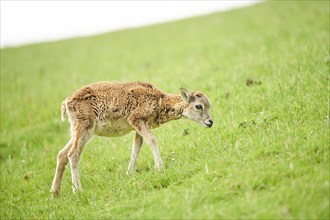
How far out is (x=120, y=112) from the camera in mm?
9016

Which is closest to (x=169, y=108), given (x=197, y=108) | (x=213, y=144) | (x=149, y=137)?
(x=197, y=108)

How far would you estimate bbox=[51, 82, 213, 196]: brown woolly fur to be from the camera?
8.55m

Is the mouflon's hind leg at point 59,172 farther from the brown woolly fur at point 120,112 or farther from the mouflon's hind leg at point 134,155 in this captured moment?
the mouflon's hind leg at point 134,155

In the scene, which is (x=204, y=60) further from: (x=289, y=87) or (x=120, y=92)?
(x=120, y=92)

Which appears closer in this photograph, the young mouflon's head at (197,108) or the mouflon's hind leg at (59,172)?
the mouflon's hind leg at (59,172)

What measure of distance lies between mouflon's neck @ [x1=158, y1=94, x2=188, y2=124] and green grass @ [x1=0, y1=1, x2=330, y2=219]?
57cm

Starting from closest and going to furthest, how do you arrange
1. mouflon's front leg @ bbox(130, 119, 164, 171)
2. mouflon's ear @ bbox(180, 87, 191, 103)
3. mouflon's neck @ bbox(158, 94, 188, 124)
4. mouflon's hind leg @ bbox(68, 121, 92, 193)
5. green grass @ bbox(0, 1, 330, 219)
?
green grass @ bbox(0, 1, 330, 219) → mouflon's front leg @ bbox(130, 119, 164, 171) → mouflon's hind leg @ bbox(68, 121, 92, 193) → mouflon's ear @ bbox(180, 87, 191, 103) → mouflon's neck @ bbox(158, 94, 188, 124)

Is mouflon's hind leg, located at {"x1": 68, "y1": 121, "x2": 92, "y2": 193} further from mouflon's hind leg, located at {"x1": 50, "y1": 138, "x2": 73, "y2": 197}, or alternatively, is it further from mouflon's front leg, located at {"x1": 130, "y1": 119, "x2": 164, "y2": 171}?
mouflon's front leg, located at {"x1": 130, "y1": 119, "x2": 164, "y2": 171}

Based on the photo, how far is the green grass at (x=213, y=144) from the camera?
6.21 metres

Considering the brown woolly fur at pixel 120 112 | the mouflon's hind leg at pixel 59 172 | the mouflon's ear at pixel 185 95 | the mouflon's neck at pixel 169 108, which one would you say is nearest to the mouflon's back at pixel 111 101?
the brown woolly fur at pixel 120 112

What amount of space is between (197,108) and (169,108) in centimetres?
58

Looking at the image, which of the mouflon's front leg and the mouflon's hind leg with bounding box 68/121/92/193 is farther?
the mouflon's hind leg with bounding box 68/121/92/193

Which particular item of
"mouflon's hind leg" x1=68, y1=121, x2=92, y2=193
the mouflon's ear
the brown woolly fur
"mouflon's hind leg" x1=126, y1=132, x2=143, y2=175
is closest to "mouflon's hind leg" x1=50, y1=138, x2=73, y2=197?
the brown woolly fur

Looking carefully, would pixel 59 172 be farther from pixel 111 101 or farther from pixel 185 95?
pixel 185 95
